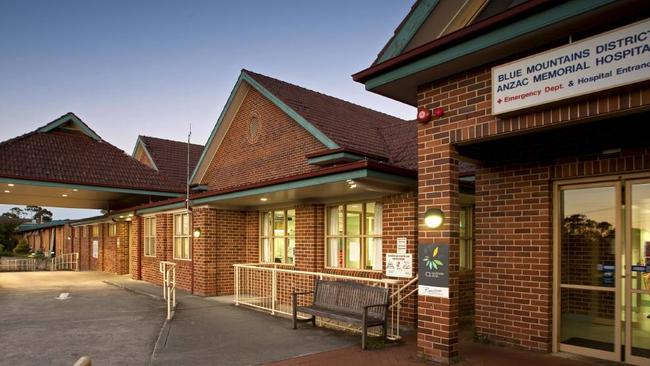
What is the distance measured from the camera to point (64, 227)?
34.2 metres

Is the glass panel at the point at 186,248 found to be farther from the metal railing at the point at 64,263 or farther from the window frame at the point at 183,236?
the metal railing at the point at 64,263

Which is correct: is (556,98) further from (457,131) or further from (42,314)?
(42,314)

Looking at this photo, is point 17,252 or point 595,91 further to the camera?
point 17,252

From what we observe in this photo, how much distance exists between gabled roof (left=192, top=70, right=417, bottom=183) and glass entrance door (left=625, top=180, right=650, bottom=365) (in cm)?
477

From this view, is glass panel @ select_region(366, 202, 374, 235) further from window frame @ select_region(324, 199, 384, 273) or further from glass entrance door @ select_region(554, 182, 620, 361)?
glass entrance door @ select_region(554, 182, 620, 361)

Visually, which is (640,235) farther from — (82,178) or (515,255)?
(82,178)

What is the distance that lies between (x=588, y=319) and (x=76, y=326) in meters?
9.15

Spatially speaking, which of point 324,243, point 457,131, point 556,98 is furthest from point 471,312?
point 556,98

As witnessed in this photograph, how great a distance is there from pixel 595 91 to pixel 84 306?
12.2 meters

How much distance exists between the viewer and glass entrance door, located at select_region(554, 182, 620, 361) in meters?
6.45

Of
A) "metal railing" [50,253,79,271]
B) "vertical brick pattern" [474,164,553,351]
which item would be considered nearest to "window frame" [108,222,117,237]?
"metal railing" [50,253,79,271]

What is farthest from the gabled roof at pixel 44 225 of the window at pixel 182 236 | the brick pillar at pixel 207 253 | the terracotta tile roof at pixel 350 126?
the terracotta tile roof at pixel 350 126

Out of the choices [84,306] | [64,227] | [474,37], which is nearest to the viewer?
[474,37]

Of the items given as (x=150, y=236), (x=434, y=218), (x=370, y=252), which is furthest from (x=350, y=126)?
(x=150, y=236)
